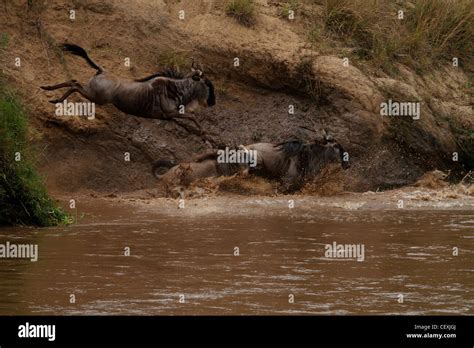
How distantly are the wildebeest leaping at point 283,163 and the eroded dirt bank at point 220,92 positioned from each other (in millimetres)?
460

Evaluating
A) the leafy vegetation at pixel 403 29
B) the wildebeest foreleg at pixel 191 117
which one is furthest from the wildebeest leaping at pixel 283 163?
the leafy vegetation at pixel 403 29

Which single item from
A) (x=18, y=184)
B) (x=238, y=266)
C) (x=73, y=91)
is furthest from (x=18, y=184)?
(x=73, y=91)

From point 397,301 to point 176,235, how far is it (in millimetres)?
3985

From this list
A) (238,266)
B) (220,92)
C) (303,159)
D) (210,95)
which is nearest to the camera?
(238,266)

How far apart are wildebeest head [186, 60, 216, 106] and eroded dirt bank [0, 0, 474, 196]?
0.26 metres

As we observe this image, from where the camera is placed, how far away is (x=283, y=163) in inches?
661

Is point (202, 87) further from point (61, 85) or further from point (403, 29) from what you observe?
point (403, 29)

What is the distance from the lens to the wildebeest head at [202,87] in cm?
1725

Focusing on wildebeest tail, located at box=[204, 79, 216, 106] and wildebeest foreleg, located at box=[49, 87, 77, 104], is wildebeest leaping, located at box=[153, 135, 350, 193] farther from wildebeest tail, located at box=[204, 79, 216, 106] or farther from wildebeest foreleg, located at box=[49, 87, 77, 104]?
wildebeest foreleg, located at box=[49, 87, 77, 104]

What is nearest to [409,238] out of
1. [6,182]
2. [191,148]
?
[6,182]

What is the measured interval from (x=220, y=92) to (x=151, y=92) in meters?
1.40

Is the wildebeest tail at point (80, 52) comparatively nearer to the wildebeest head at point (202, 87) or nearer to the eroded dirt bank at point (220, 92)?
the eroded dirt bank at point (220, 92)

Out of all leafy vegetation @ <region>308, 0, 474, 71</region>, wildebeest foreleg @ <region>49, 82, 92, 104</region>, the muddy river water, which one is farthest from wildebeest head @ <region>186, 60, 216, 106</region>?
the muddy river water

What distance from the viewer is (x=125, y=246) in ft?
35.9
